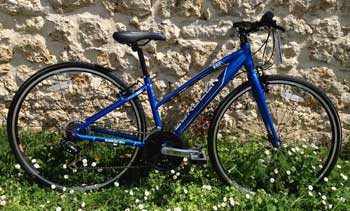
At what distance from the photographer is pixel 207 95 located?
355 cm

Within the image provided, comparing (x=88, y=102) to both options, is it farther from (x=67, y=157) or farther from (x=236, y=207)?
(x=236, y=207)

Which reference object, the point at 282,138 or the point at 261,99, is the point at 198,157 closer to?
the point at 261,99

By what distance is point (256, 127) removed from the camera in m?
4.20

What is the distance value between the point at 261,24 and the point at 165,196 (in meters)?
1.47

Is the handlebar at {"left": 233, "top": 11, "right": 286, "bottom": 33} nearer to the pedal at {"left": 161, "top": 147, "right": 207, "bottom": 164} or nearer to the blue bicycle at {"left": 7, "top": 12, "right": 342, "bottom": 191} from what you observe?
the blue bicycle at {"left": 7, "top": 12, "right": 342, "bottom": 191}

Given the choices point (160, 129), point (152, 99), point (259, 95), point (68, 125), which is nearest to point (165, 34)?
point (152, 99)

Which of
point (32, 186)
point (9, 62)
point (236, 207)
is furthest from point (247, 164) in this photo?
point (9, 62)

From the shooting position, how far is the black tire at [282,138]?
11.7 feet

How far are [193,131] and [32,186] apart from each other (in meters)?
1.45

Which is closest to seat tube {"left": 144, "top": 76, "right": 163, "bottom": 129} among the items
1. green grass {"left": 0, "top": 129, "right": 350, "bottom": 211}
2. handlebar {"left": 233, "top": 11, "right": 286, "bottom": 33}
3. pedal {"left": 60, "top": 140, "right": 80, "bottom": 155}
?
green grass {"left": 0, "top": 129, "right": 350, "bottom": 211}

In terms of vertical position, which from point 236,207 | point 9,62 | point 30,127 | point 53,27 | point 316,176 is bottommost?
point 236,207

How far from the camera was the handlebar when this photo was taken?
3316 millimetres

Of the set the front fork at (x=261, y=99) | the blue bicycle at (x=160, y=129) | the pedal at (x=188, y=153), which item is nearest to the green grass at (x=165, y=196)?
the blue bicycle at (x=160, y=129)

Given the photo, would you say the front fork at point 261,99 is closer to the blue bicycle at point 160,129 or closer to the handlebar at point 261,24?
the blue bicycle at point 160,129
